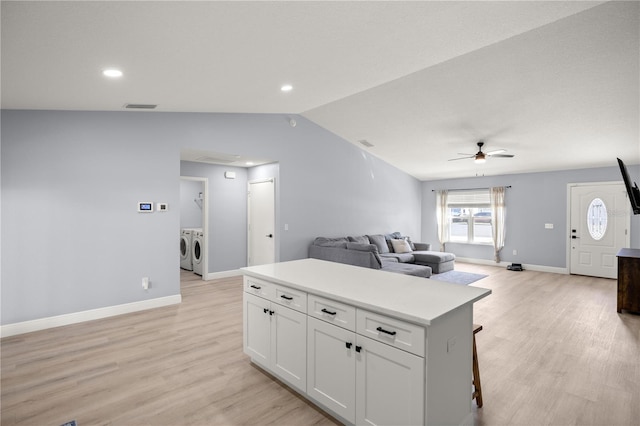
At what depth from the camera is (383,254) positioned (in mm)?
7156

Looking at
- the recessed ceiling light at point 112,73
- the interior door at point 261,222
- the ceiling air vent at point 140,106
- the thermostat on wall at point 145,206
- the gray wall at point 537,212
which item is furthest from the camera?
the gray wall at point 537,212

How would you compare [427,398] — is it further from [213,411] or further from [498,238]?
[498,238]

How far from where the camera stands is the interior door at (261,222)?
6184mm

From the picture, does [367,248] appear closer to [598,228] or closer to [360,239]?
[360,239]

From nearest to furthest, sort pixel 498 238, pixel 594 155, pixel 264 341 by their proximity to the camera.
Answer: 1. pixel 264 341
2. pixel 594 155
3. pixel 498 238

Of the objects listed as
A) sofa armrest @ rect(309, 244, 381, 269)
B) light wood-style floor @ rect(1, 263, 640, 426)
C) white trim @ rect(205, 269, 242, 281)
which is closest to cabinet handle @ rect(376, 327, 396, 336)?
light wood-style floor @ rect(1, 263, 640, 426)

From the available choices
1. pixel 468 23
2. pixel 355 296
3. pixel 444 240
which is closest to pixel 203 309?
pixel 355 296

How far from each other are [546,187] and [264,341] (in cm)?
767

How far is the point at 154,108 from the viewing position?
4207 mm

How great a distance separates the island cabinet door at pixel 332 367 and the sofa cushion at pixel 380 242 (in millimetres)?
5269

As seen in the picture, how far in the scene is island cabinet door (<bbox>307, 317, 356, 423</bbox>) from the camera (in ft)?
6.30

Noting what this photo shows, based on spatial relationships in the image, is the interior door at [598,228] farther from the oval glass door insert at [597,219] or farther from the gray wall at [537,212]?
the gray wall at [537,212]

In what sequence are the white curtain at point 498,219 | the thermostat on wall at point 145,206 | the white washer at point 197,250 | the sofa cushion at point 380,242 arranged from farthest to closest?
1. the white curtain at point 498,219
2. the sofa cushion at point 380,242
3. the white washer at point 197,250
4. the thermostat on wall at point 145,206

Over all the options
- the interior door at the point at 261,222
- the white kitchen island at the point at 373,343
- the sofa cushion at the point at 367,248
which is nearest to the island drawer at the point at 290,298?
the white kitchen island at the point at 373,343
